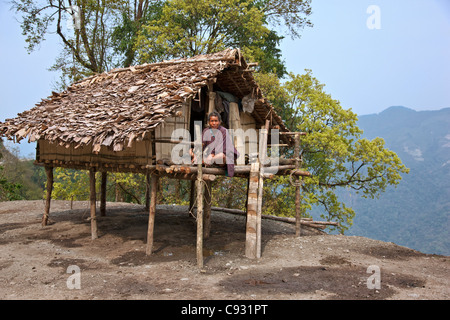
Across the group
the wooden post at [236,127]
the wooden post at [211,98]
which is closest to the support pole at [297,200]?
the wooden post at [236,127]

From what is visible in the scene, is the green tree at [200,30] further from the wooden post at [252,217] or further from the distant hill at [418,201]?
the distant hill at [418,201]

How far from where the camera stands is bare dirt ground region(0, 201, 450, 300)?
6176 mm

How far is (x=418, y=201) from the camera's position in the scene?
132ft

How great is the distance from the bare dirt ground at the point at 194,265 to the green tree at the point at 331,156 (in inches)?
195

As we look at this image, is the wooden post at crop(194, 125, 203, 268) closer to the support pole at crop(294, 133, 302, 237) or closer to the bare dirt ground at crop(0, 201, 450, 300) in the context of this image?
the bare dirt ground at crop(0, 201, 450, 300)

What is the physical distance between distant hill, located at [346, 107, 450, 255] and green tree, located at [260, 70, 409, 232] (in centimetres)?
1664

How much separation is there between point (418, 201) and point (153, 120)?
39294 millimetres

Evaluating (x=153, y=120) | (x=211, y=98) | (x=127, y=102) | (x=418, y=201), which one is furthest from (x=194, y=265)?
(x=418, y=201)

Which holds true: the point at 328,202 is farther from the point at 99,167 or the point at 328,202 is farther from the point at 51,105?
the point at 51,105

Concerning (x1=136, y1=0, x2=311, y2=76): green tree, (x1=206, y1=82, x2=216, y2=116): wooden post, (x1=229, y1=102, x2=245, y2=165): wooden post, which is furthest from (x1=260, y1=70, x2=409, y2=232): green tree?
(x1=206, y1=82, x2=216, y2=116): wooden post

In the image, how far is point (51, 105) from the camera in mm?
11062

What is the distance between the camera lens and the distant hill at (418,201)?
36125 millimetres

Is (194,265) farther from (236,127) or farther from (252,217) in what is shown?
(236,127)

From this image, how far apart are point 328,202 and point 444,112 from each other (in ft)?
150
